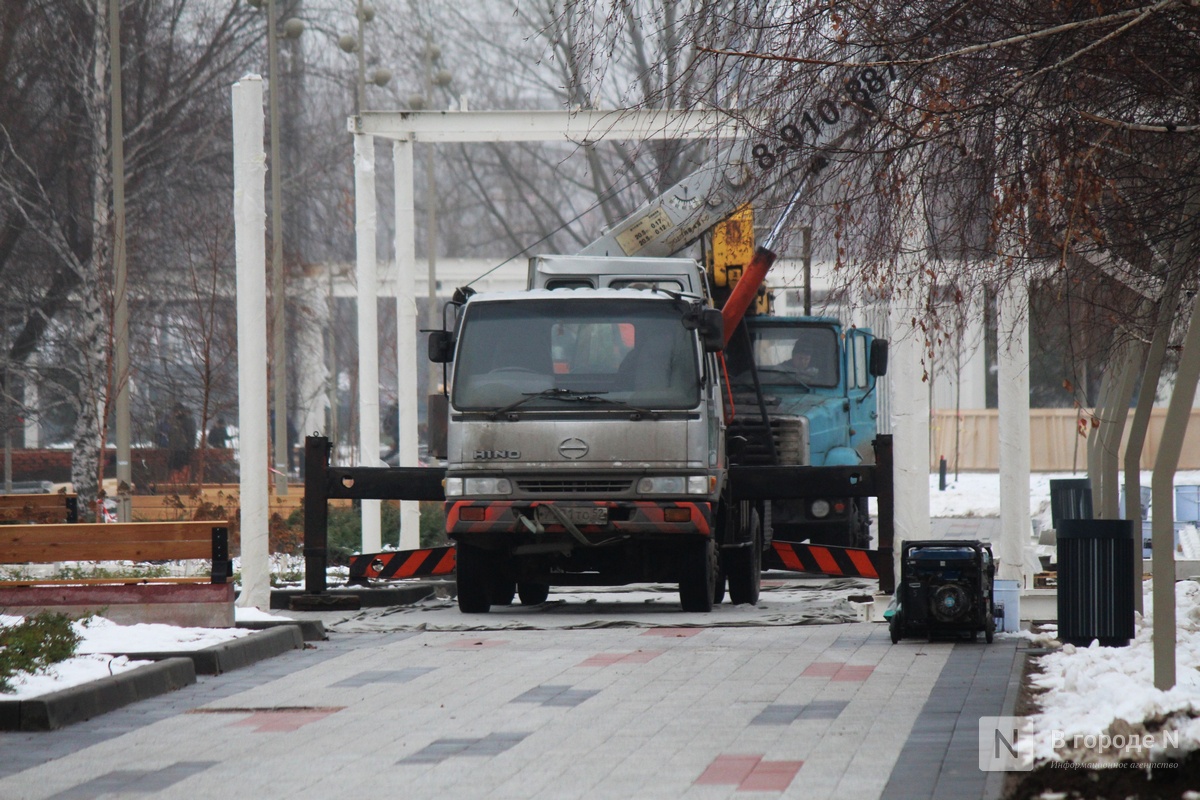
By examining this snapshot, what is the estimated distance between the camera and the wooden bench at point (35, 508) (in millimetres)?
16078

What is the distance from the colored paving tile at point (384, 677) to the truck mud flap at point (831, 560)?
5132 mm

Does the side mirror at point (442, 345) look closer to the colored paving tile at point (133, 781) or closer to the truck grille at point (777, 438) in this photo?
the truck grille at point (777, 438)

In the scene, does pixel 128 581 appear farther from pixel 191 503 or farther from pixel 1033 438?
pixel 1033 438

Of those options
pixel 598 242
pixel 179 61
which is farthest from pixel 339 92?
pixel 598 242

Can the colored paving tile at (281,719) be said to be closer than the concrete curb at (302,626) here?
Yes

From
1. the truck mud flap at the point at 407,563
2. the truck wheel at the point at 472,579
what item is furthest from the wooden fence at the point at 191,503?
the truck wheel at the point at 472,579

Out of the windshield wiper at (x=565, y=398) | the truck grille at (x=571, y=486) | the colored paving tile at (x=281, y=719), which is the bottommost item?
the colored paving tile at (x=281, y=719)

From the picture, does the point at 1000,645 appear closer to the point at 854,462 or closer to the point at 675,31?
the point at 675,31

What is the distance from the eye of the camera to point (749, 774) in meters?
6.57

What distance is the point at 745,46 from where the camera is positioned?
8.00m

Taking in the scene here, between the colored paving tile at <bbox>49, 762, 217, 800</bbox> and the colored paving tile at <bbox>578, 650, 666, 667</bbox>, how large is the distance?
3.71 metres

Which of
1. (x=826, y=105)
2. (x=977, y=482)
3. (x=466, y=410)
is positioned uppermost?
(x=826, y=105)

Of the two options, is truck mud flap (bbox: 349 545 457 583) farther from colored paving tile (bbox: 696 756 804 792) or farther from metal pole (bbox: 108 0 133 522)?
colored paving tile (bbox: 696 756 804 792)

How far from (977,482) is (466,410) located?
3125cm
